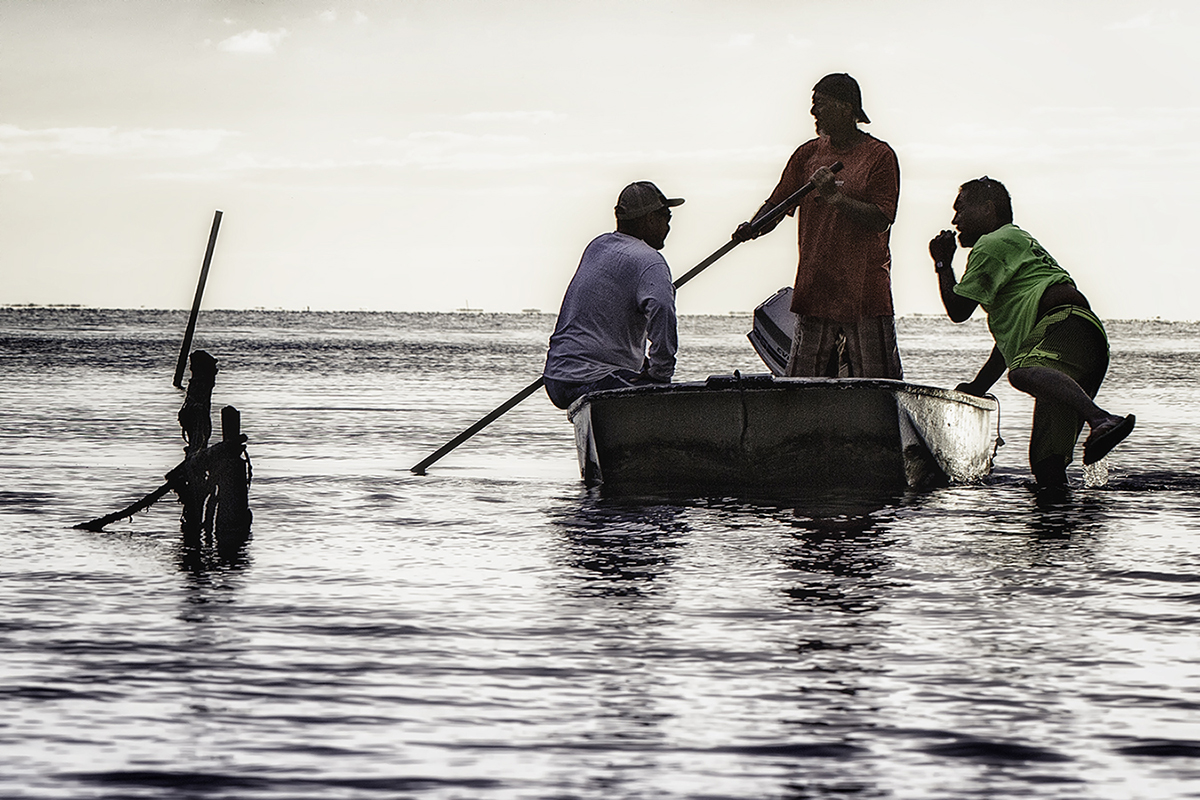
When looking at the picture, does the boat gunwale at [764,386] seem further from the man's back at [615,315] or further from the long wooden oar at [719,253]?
the long wooden oar at [719,253]

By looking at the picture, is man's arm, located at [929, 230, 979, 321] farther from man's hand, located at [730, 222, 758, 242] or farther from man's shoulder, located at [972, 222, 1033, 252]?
man's hand, located at [730, 222, 758, 242]

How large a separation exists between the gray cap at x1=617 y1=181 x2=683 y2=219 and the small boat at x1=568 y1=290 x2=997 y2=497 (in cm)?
89

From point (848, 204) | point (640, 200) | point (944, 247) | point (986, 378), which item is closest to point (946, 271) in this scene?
point (944, 247)

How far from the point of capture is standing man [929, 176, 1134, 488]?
863cm

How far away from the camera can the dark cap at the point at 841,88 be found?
885 centimetres

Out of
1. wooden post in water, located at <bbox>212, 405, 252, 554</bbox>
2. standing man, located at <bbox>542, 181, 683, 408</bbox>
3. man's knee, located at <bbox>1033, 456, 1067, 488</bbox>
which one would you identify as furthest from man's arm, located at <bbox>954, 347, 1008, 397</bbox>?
wooden post in water, located at <bbox>212, 405, 252, 554</bbox>

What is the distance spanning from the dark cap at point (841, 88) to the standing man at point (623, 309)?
939 mm

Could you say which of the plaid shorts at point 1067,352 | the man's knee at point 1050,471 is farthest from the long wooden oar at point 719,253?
the man's knee at point 1050,471

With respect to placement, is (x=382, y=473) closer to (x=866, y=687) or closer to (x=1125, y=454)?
(x=1125, y=454)

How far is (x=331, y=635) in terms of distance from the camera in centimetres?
498

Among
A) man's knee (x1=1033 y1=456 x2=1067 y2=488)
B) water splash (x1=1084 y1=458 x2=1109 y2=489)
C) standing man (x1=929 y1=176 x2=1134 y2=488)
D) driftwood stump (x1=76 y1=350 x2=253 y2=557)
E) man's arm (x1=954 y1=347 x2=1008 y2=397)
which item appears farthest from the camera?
water splash (x1=1084 y1=458 x2=1109 y2=489)

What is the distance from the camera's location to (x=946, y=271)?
8.89 meters

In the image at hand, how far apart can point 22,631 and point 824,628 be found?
2.32 m

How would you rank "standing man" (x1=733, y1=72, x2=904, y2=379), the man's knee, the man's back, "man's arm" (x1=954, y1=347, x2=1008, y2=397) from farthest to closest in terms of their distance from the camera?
"man's arm" (x1=954, y1=347, x2=1008, y2=397), the man's knee, "standing man" (x1=733, y1=72, x2=904, y2=379), the man's back
